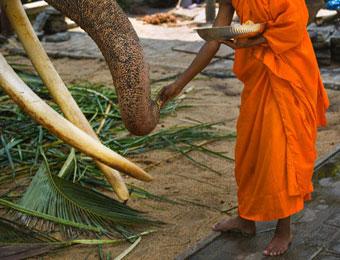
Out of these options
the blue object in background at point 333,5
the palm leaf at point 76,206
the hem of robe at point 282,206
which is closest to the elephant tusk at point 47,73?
the palm leaf at point 76,206

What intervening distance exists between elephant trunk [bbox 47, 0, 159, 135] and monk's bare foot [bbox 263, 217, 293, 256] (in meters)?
1.05

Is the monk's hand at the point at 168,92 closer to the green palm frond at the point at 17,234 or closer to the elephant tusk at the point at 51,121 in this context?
the elephant tusk at the point at 51,121

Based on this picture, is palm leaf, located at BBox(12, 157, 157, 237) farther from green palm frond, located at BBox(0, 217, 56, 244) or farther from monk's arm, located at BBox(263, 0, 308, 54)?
monk's arm, located at BBox(263, 0, 308, 54)

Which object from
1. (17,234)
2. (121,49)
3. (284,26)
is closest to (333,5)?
(284,26)

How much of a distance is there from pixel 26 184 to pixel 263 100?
5.89ft

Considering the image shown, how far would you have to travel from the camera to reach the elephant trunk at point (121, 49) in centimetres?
235

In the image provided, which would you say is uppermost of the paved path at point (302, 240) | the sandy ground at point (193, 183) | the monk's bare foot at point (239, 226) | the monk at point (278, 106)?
the monk at point (278, 106)

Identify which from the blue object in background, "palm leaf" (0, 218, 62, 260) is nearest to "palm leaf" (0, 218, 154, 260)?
"palm leaf" (0, 218, 62, 260)

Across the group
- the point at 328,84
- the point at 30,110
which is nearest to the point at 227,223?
the point at 30,110

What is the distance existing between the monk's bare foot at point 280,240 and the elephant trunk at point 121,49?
105cm

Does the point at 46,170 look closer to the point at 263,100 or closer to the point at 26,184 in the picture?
the point at 26,184

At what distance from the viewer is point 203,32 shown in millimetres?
2910

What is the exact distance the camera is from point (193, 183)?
4.19 meters

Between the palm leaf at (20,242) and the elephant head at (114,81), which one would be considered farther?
the palm leaf at (20,242)
